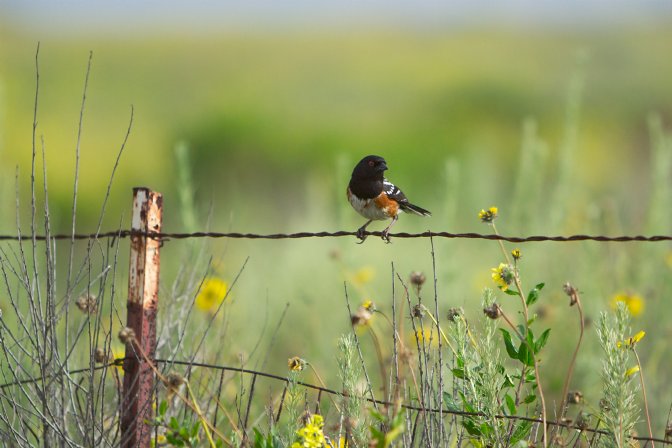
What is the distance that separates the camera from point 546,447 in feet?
7.51

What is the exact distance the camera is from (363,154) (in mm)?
20031

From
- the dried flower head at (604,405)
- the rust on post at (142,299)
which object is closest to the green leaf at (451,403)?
the dried flower head at (604,405)

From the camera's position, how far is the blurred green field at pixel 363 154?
5441 millimetres

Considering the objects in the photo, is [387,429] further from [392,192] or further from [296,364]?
[392,192]

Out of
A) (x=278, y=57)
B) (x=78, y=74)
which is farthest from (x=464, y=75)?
(x=78, y=74)

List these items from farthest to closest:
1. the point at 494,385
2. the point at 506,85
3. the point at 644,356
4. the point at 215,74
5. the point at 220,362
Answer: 1. the point at 215,74
2. the point at 506,85
3. the point at 644,356
4. the point at 220,362
5. the point at 494,385

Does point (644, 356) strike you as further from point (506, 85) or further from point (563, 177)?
point (506, 85)

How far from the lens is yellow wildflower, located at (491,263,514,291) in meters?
2.51

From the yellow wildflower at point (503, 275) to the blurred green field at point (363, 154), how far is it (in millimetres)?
742

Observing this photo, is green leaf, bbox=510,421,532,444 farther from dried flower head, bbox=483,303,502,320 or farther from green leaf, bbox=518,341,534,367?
dried flower head, bbox=483,303,502,320

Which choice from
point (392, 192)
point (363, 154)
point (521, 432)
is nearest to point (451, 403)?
point (521, 432)

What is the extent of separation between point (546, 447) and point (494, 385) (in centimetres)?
21

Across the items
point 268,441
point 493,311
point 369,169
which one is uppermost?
point 369,169

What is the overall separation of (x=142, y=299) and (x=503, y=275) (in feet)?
3.79
